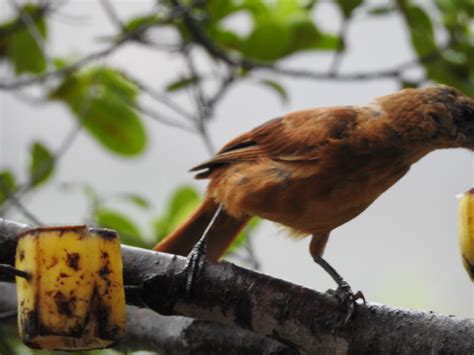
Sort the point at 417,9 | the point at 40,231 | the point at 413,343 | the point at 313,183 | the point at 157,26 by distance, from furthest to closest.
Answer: the point at 157,26 < the point at 417,9 < the point at 313,183 < the point at 413,343 < the point at 40,231

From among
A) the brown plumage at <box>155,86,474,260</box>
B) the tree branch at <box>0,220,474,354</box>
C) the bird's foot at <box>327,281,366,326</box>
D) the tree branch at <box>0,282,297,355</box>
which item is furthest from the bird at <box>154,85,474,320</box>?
the tree branch at <box>0,220,474,354</box>

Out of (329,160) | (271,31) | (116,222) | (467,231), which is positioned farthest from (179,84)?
(467,231)

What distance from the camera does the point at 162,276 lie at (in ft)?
6.81

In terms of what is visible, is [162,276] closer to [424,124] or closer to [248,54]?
[424,124]

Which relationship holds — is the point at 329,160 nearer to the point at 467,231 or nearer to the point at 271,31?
the point at 271,31

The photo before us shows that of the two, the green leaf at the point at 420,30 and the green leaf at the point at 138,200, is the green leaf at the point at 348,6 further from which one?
the green leaf at the point at 138,200

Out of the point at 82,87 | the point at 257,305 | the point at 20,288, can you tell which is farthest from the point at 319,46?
the point at 20,288

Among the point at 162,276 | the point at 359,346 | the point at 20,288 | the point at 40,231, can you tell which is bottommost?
the point at 359,346

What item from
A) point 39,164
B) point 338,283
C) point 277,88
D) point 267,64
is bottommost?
point 338,283

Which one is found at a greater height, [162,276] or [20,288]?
[20,288]

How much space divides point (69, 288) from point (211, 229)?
1.43m

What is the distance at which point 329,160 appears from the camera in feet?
9.00

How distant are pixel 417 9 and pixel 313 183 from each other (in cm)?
80

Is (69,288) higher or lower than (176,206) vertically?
higher
